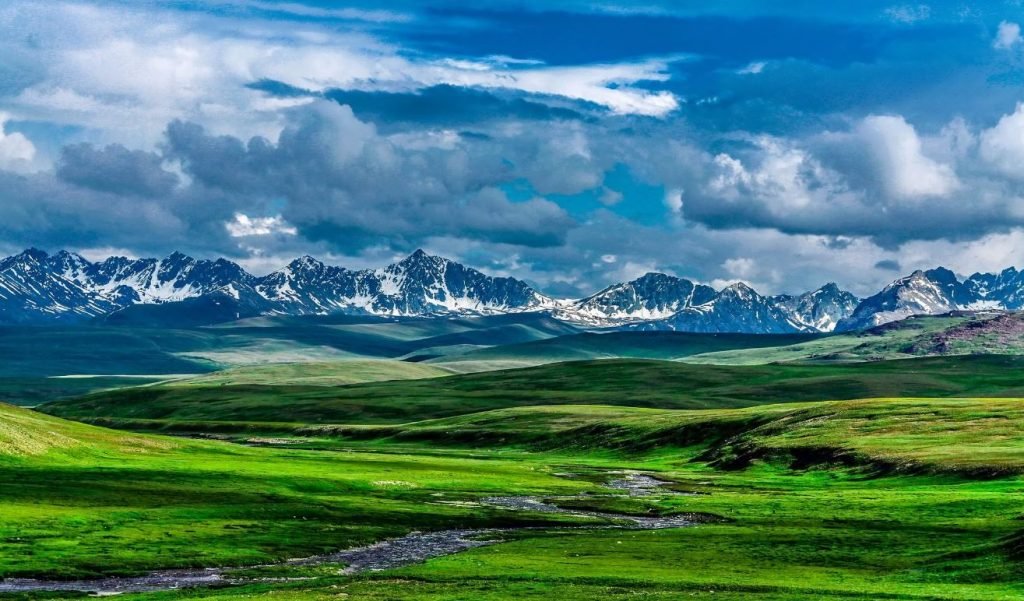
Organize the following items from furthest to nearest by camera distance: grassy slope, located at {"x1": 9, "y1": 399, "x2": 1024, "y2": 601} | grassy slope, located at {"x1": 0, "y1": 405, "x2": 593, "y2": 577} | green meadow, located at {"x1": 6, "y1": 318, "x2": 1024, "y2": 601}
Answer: grassy slope, located at {"x1": 0, "y1": 405, "x2": 593, "y2": 577}, green meadow, located at {"x1": 6, "y1": 318, "x2": 1024, "y2": 601}, grassy slope, located at {"x1": 9, "y1": 399, "x2": 1024, "y2": 601}

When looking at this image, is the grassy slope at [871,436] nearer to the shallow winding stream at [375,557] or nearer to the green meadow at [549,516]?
the green meadow at [549,516]

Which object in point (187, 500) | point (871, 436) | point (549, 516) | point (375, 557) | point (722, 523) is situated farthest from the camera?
point (871, 436)

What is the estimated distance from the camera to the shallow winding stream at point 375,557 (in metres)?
61.2

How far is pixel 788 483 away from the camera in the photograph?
129 metres

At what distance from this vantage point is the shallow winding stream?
2411 inches

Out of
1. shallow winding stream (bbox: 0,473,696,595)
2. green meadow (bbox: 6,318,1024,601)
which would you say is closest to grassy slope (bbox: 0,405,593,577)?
green meadow (bbox: 6,318,1024,601)

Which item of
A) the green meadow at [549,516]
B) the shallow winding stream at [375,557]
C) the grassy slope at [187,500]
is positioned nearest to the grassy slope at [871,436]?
the green meadow at [549,516]

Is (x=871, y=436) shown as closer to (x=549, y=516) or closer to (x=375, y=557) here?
(x=549, y=516)

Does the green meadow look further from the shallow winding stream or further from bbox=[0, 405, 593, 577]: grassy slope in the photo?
the shallow winding stream

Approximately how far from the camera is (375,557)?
74125 millimetres

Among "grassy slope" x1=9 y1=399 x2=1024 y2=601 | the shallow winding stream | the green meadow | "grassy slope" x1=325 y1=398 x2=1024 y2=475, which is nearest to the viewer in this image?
"grassy slope" x1=9 y1=399 x2=1024 y2=601

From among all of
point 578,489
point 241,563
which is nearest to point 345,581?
point 241,563

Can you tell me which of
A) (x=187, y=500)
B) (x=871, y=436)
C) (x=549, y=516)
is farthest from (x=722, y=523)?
(x=871, y=436)

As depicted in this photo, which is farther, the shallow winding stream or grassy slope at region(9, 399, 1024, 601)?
the shallow winding stream
